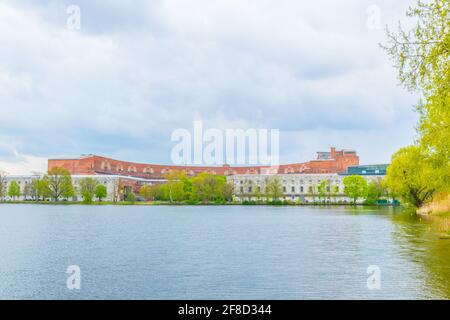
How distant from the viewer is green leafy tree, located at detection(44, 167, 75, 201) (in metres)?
157

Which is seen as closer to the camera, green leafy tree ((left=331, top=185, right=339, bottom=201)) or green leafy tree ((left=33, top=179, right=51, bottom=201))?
green leafy tree ((left=33, top=179, right=51, bottom=201))

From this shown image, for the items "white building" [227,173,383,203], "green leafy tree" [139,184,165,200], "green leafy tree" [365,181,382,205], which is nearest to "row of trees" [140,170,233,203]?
"green leafy tree" [139,184,165,200]

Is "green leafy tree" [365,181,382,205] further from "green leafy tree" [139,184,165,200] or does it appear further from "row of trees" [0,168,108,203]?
"row of trees" [0,168,108,203]

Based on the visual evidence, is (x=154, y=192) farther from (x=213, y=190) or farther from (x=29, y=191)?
(x=29, y=191)

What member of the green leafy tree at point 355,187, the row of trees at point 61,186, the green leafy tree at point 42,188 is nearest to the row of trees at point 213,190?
the green leafy tree at point 355,187

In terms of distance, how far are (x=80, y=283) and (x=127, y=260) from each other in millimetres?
5582

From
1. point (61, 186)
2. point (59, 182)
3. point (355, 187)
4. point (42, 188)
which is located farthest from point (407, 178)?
point (42, 188)

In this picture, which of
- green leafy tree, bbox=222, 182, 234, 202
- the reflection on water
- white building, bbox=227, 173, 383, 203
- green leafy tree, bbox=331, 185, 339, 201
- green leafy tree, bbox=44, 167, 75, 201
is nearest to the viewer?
the reflection on water

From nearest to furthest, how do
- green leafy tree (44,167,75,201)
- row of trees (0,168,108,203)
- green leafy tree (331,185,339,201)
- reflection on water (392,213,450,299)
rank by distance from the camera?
1. reflection on water (392,213,450,299)
2. green leafy tree (44,167,75,201)
3. row of trees (0,168,108,203)
4. green leafy tree (331,185,339,201)

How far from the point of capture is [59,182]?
6255 inches

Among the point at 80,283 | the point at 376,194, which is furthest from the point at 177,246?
the point at 376,194
